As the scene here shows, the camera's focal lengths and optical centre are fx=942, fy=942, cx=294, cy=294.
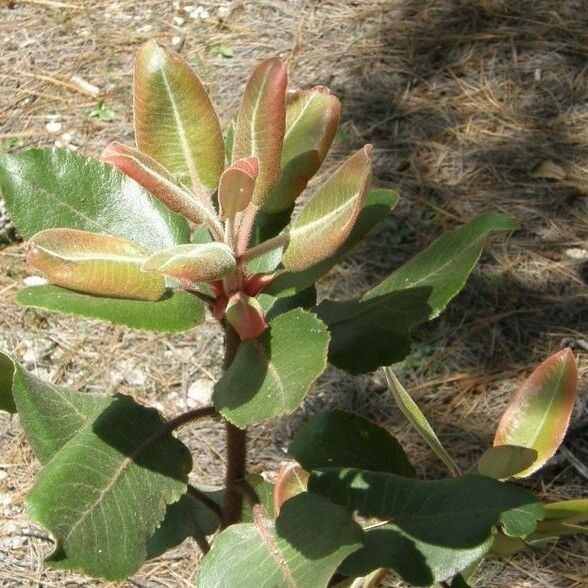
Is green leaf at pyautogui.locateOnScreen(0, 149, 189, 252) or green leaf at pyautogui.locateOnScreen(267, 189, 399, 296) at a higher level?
green leaf at pyautogui.locateOnScreen(0, 149, 189, 252)

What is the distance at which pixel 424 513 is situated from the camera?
1.18 m

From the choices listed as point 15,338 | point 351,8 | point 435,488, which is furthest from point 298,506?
point 351,8

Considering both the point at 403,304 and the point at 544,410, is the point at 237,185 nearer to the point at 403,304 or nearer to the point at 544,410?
the point at 403,304

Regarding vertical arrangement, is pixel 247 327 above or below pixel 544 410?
above

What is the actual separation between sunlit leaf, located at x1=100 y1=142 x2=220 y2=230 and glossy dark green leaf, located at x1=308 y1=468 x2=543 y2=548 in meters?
0.39

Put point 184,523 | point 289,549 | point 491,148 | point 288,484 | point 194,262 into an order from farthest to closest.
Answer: point 491,148 → point 184,523 → point 288,484 → point 289,549 → point 194,262

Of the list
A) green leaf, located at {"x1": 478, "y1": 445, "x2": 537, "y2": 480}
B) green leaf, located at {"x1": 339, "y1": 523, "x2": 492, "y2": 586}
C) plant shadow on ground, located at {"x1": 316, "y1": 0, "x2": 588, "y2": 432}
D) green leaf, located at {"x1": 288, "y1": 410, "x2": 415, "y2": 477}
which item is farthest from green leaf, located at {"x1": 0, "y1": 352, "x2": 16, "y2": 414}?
plant shadow on ground, located at {"x1": 316, "y1": 0, "x2": 588, "y2": 432}

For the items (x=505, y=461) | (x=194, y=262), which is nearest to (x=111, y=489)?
(x=194, y=262)

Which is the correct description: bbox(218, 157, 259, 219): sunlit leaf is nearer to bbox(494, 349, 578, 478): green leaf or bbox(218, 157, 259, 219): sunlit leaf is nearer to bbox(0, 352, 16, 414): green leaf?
bbox(0, 352, 16, 414): green leaf

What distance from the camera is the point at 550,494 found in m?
2.35

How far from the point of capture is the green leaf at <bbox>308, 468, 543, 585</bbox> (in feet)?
3.73

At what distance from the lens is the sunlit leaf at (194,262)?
2.82ft

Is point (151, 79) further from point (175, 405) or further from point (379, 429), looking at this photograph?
point (175, 405)

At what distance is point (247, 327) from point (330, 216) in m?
0.15
